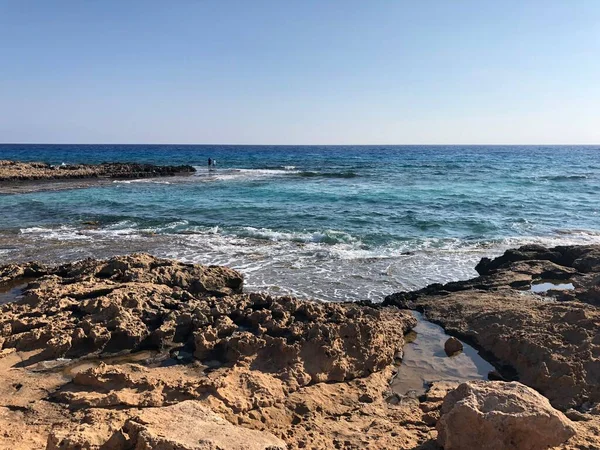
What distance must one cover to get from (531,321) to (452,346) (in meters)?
1.40

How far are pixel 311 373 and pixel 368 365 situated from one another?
2.72 ft

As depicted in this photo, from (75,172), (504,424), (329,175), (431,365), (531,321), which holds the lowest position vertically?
(431,365)

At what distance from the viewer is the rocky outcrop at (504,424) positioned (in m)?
3.78

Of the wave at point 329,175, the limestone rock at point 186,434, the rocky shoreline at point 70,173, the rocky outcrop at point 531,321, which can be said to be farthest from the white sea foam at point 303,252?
the wave at point 329,175

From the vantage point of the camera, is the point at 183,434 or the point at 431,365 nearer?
the point at 183,434

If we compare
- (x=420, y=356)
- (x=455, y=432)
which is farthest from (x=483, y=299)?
(x=455, y=432)

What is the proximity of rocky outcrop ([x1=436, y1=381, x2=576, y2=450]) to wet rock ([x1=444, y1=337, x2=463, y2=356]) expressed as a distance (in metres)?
2.68

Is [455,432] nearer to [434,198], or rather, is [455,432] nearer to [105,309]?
[105,309]

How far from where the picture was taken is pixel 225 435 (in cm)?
348

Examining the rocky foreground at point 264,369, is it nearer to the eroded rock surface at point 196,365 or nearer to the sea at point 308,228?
the eroded rock surface at point 196,365

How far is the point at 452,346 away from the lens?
670 cm

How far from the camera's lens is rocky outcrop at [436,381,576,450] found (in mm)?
3777

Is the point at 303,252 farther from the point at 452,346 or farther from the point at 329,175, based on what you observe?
the point at 329,175

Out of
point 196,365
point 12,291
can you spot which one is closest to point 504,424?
point 196,365
